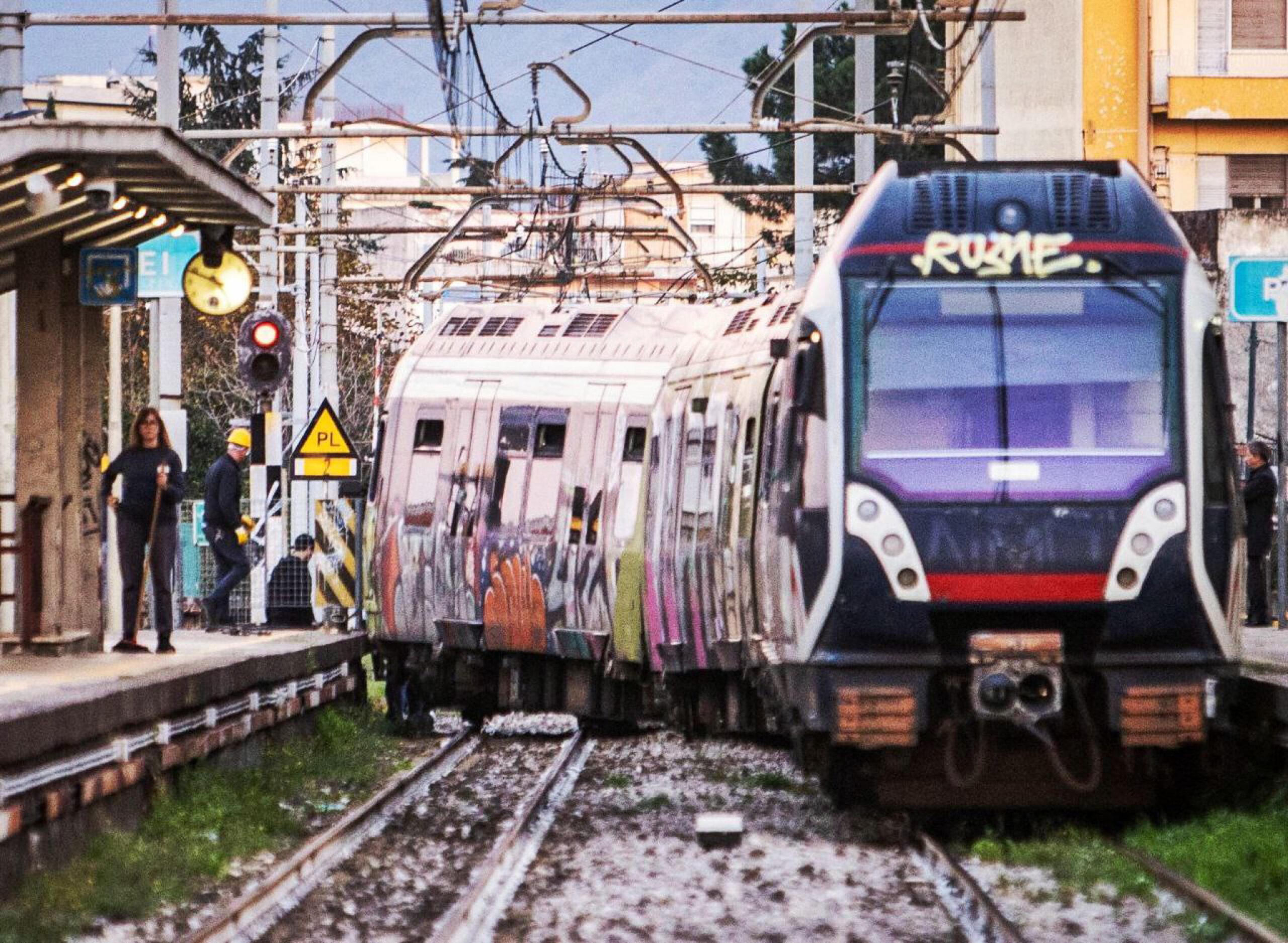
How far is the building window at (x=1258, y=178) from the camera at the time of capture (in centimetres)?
3534

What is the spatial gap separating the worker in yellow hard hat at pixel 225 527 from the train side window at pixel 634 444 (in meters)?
4.14

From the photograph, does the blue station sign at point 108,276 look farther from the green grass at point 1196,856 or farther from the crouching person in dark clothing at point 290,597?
the crouching person in dark clothing at point 290,597

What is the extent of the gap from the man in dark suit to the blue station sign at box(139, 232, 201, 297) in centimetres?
926

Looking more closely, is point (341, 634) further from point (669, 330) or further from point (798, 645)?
point (798, 645)

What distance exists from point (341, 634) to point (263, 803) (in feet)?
26.0

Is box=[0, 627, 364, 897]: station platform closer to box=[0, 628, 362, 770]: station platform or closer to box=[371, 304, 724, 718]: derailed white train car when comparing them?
box=[0, 628, 362, 770]: station platform

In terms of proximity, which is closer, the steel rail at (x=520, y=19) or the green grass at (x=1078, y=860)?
the green grass at (x=1078, y=860)

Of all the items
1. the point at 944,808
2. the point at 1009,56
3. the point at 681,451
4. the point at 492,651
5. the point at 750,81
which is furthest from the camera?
the point at 1009,56

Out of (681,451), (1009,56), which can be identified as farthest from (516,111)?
(681,451)

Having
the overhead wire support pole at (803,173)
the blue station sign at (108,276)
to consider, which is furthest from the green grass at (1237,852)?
the overhead wire support pole at (803,173)

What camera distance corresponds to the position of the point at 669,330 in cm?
2034

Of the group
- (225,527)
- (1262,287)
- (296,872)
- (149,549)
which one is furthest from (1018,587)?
(225,527)

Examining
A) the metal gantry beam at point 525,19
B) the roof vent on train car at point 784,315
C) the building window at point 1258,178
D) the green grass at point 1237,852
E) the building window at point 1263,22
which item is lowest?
the green grass at point 1237,852

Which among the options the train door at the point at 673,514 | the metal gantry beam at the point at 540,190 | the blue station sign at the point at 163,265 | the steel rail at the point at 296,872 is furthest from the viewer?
the metal gantry beam at the point at 540,190
